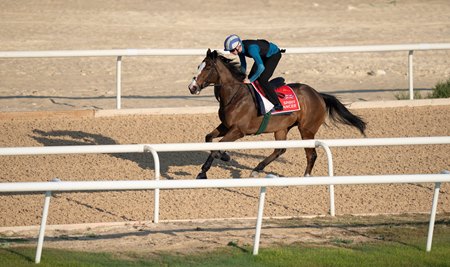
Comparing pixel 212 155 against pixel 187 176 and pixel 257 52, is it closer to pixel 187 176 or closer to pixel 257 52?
pixel 187 176

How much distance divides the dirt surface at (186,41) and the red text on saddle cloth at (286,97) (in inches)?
135

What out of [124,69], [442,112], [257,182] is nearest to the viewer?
[257,182]

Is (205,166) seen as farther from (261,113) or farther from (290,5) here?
(290,5)

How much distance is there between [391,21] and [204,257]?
650 inches

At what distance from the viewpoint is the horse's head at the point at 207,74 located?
11805 mm

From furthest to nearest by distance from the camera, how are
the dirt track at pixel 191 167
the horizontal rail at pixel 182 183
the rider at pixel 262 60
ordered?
the rider at pixel 262 60 < the dirt track at pixel 191 167 < the horizontal rail at pixel 182 183

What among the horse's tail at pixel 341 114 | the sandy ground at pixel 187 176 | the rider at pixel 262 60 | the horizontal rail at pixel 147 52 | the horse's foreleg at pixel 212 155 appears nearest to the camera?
the sandy ground at pixel 187 176

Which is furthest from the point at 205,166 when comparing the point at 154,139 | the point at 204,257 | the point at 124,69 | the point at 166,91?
the point at 124,69

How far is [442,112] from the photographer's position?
47.4 feet

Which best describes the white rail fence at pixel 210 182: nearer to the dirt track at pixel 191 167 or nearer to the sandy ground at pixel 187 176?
the sandy ground at pixel 187 176

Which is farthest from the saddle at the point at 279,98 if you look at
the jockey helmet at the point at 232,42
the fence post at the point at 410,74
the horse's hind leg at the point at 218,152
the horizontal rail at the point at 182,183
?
the horizontal rail at the point at 182,183

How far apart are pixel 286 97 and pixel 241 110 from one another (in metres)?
0.54

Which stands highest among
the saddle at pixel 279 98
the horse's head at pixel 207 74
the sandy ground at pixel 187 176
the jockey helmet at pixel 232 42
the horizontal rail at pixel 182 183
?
the jockey helmet at pixel 232 42

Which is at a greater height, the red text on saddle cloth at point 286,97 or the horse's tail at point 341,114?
the red text on saddle cloth at point 286,97
